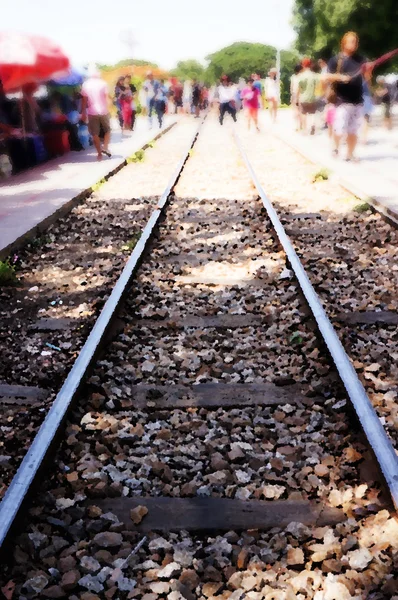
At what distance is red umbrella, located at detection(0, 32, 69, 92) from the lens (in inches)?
498

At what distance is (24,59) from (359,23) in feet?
76.4

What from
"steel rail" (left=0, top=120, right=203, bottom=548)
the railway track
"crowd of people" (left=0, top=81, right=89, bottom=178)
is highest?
"crowd of people" (left=0, top=81, right=89, bottom=178)

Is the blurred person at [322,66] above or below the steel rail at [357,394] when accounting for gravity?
above

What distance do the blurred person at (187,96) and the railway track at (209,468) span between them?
38092 millimetres

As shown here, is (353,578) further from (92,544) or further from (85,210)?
(85,210)

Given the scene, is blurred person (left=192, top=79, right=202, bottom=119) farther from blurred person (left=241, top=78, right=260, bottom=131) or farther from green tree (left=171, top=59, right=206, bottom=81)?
green tree (left=171, top=59, right=206, bottom=81)

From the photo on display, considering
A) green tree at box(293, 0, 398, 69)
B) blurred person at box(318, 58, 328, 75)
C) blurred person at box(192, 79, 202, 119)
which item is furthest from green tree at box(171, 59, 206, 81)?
blurred person at box(318, 58, 328, 75)

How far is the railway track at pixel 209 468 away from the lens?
8.10 feet

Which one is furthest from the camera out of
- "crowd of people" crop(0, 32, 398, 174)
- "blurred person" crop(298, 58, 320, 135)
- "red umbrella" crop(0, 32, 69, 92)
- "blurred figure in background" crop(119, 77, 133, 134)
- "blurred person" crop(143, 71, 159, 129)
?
"blurred person" crop(143, 71, 159, 129)

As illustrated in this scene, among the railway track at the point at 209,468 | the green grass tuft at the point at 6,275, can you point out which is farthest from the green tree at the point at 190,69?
the railway track at the point at 209,468

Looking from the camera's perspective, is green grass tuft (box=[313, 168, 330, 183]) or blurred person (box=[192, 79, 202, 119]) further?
blurred person (box=[192, 79, 202, 119])

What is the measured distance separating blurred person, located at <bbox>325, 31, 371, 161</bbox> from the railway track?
7376 mm

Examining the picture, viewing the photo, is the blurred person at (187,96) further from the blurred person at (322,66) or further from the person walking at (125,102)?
the blurred person at (322,66)

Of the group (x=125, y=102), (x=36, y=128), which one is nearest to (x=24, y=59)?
(x=36, y=128)
